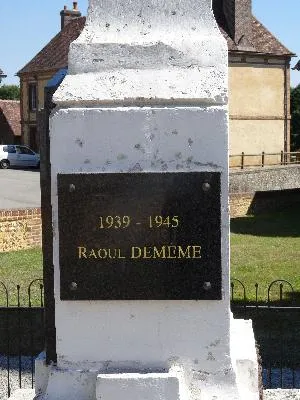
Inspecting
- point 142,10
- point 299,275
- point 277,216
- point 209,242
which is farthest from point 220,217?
point 277,216

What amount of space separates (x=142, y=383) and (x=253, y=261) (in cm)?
1160

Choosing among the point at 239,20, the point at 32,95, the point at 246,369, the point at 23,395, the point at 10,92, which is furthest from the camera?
the point at 10,92

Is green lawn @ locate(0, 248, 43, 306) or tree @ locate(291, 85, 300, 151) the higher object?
tree @ locate(291, 85, 300, 151)

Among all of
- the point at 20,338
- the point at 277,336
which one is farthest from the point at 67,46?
the point at 277,336

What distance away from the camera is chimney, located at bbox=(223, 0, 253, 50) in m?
33.1

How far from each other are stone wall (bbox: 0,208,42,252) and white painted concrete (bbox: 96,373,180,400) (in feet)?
38.3

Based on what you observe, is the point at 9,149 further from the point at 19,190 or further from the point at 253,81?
the point at 19,190

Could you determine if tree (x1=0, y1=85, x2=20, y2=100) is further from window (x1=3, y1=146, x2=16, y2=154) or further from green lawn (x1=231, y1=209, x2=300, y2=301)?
green lawn (x1=231, y1=209, x2=300, y2=301)

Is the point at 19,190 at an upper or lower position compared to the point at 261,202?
upper

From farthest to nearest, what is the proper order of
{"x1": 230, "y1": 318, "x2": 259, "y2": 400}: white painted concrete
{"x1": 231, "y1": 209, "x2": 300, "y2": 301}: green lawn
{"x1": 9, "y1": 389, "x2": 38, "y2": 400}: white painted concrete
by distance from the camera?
{"x1": 231, "y1": 209, "x2": 300, "y2": 301}: green lawn
{"x1": 9, "y1": 389, "x2": 38, "y2": 400}: white painted concrete
{"x1": 230, "y1": 318, "x2": 259, "y2": 400}: white painted concrete

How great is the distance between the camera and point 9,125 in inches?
1860

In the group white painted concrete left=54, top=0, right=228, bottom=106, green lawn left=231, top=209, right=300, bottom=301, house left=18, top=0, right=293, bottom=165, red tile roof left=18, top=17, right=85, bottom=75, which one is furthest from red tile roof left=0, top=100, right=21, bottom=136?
white painted concrete left=54, top=0, right=228, bottom=106

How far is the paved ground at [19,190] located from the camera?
19.6 meters

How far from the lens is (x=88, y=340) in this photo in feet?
11.0
